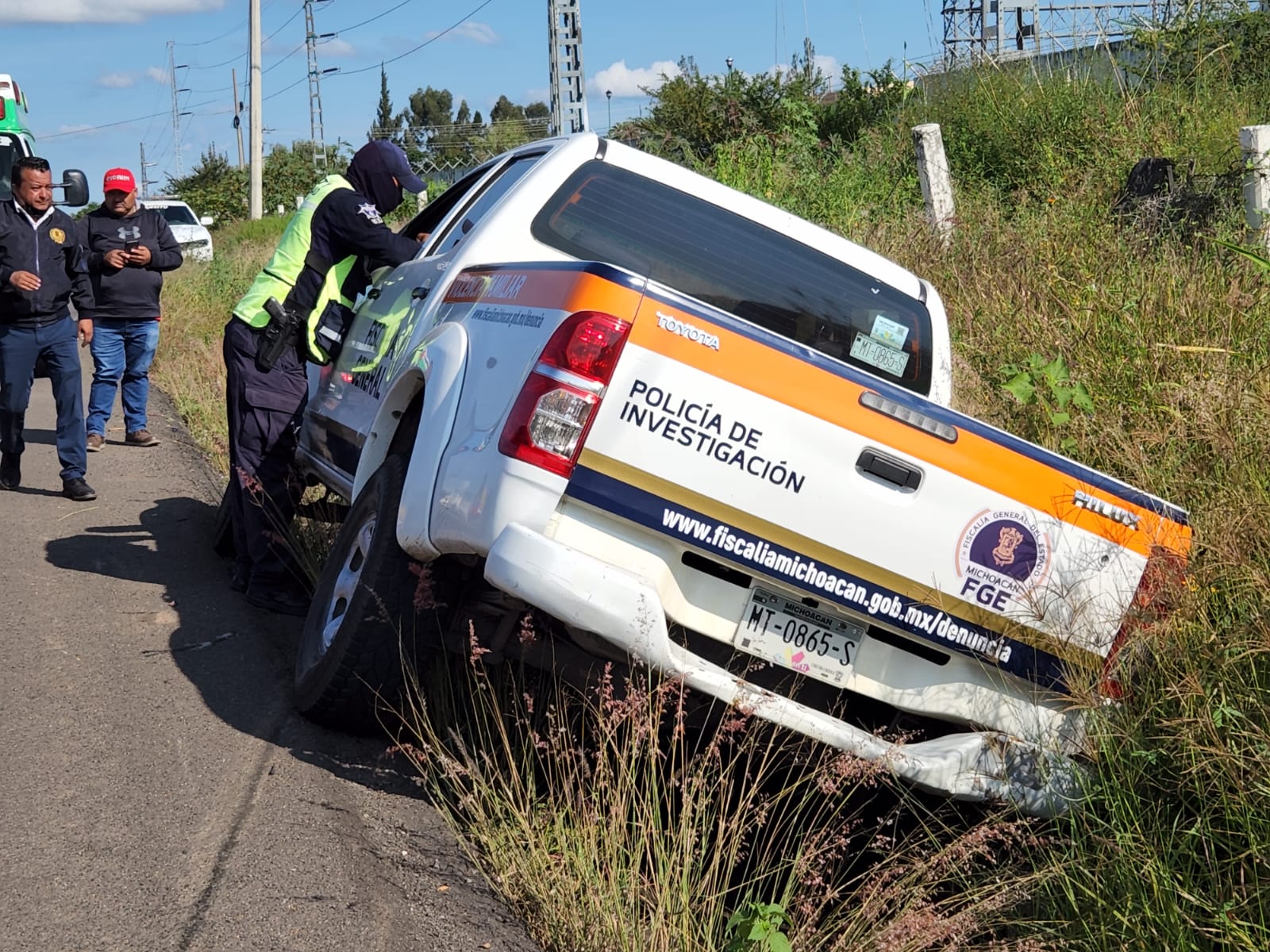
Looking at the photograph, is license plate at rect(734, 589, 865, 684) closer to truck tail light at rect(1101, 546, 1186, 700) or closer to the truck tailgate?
the truck tailgate

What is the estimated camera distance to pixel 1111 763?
3.72 meters

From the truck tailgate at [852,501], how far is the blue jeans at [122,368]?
799cm

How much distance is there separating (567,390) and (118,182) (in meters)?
8.35

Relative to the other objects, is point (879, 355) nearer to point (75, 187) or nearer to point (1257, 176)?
point (1257, 176)

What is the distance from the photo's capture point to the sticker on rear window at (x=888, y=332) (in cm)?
499

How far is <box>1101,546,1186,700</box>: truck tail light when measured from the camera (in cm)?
380

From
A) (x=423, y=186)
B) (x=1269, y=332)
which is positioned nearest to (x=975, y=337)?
(x=1269, y=332)

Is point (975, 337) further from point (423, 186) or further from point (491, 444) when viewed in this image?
point (491, 444)

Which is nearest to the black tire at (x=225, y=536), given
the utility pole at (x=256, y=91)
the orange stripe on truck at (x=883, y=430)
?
the orange stripe on truck at (x=883, y=430)

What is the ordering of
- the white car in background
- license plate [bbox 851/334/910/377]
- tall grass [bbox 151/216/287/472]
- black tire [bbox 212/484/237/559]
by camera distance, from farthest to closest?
the white car in background, tall grass [bbox 151/216/287/472], black tire [bbox 212/484/237/559], license plate [bbox 851/334/910/377]

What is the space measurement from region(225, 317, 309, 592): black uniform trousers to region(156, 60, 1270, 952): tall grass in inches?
70.7

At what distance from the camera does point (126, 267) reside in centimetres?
1073

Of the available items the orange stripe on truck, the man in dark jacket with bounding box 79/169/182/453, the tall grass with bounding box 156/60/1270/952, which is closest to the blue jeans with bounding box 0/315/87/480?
the man in dark jacket with bounding box 79/169/182/453

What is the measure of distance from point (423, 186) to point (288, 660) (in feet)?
7.52
